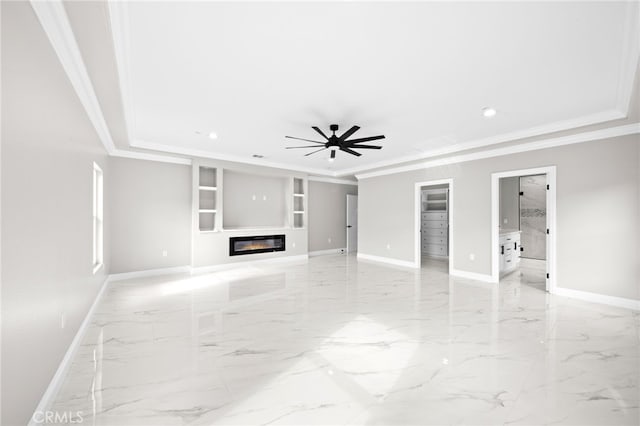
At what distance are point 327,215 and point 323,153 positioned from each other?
315 cm

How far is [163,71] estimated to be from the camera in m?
2.69

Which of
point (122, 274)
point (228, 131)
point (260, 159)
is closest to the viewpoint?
point (228, 131)

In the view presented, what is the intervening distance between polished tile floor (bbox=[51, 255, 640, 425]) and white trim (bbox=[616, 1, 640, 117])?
253 cm

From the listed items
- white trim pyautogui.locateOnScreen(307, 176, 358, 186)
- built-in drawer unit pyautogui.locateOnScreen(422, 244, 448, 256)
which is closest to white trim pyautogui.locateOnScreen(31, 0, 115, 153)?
white trim pyautogui.locateOnScreen(307, 176, 358, 186)

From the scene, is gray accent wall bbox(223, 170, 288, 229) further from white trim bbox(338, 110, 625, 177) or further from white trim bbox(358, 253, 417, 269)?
white trim bbox(338, 110, 625, 177)

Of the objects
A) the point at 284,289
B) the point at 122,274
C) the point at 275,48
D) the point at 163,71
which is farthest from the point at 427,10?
the point at 122,274

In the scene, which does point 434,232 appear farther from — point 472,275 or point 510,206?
point 472,275

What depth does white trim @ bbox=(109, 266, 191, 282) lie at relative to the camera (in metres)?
5.33

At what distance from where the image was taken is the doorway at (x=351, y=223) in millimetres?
9289

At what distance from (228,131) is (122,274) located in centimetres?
352

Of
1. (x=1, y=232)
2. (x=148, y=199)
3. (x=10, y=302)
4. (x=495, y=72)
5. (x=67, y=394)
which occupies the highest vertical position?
(x=495, y=72)

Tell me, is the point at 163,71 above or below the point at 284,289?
above

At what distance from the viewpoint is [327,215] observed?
8.83 m

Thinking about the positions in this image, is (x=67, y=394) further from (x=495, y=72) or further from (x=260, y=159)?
(x=260, y=159)
